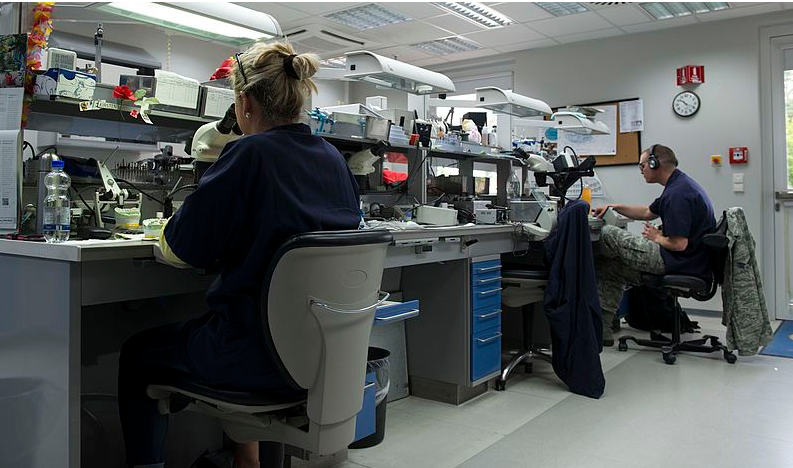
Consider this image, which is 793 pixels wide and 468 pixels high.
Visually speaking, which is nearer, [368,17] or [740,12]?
[740,12]

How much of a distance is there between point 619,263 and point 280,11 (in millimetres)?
3527

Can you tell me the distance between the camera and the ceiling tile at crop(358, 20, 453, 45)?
5.79 meters

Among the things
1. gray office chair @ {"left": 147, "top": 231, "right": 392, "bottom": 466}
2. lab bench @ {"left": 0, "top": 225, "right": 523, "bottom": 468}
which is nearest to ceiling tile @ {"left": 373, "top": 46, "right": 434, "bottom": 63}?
lab bench @ {"left": 0, "top": 225, "right": 523, "bottom": 468}

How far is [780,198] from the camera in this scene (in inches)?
205

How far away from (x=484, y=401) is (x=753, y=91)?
3.99 m

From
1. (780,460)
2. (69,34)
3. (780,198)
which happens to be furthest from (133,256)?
(780,198)

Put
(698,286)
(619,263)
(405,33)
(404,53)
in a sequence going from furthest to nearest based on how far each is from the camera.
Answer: (404,53) → (405,33) → (619,263) → (698,286)

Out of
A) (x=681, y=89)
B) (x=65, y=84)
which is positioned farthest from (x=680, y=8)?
(x=65, y=84)

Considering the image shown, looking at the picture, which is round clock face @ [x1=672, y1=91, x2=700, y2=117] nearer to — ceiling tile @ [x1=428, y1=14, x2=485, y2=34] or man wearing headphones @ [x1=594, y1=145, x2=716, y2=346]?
man wearing headphones @ [x1=594, y1=145, x2=716, y2=346]

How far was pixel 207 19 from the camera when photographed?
91.2 inches

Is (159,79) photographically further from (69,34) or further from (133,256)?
(69,34)

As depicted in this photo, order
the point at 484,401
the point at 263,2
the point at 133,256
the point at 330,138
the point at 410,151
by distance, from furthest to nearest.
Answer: the point at 263,2
the point at 410,151
the point at 484,401
the point at 330,138
the point at 133,256

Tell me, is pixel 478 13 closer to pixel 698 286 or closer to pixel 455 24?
pixel 455 24

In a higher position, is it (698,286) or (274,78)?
(274,78)
